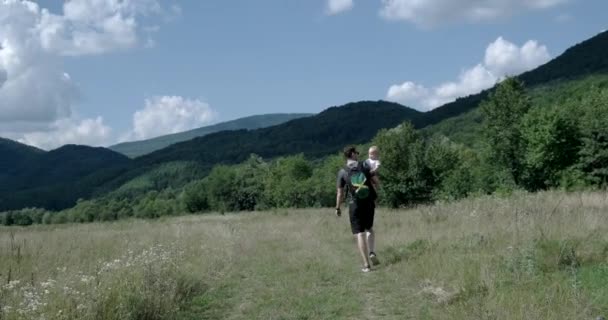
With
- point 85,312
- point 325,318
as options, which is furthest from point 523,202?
point 85,312

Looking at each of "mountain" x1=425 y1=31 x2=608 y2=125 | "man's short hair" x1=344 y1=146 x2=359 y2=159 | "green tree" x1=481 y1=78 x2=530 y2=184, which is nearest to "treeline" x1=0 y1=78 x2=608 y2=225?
"green tree" x1=481 y1=78 x2=530 y2=184

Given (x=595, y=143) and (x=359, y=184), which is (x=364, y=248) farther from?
(x=595, y=143)

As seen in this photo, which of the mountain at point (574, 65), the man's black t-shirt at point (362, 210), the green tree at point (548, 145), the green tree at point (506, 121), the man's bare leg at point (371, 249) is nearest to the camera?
the man's bare leg at point (371, 249)

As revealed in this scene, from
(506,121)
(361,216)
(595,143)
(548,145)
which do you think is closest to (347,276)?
(361,216)

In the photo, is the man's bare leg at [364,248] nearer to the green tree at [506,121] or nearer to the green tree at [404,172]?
the green tree at [404,172]

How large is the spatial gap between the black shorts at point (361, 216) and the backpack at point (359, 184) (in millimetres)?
119

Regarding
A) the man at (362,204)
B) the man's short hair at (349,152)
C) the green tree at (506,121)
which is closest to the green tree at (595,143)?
the green tree at (506,121)

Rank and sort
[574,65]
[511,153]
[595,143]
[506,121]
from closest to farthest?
1. [595,143]
2. [506,121]
3. [511,153]
4. [574,65]

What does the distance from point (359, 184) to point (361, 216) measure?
1.84ft

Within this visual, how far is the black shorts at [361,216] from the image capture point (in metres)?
9.41

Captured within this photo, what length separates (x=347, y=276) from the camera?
864 centimetres

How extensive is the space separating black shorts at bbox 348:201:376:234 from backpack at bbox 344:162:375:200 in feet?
0.39

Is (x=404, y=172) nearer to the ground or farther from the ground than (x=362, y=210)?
nearer to the ground

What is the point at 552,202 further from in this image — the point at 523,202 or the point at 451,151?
the point at 451,151
